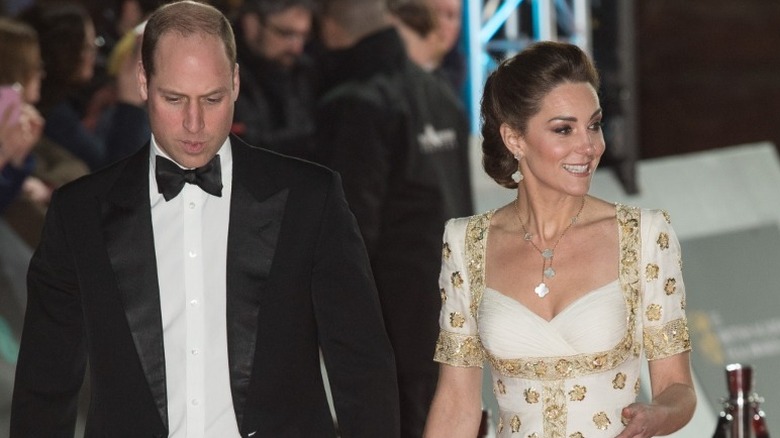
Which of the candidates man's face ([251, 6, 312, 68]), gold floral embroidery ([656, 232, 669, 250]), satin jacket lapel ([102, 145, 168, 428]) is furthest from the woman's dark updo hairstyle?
man's face ([251, 6, 312, 68])

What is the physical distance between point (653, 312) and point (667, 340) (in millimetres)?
73

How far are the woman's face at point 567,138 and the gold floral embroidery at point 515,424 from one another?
0.53m

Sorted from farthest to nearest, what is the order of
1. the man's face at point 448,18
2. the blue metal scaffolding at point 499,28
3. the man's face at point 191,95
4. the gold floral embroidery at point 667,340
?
the blue metal scaffolding at point 499,28
the man's face at point 448,18
the gold floral embroidery at point 667,340
the man's face at point 191,95

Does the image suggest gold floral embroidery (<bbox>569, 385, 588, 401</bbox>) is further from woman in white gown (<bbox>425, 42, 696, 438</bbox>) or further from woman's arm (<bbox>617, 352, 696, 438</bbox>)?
woman's arm (<bbox>617, 352, 696, 438</bbox>)

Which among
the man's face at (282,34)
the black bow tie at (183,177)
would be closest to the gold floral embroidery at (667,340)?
the black bow tie at (183,177)

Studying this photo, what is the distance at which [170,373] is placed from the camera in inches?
123

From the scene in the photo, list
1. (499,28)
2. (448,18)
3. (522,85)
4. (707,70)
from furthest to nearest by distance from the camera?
(707,70) → (499,28) → (448,18) → (522,85)

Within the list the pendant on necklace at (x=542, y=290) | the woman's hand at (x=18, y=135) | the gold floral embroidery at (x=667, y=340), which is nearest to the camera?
the gold floral embroidery at (x=667, y=340)

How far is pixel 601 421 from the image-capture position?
135 inches

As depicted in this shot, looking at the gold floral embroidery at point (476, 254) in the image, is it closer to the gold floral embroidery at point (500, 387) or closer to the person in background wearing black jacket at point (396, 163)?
the gold floral embroidery at point (500, 387)

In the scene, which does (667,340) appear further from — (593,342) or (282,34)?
(282,34)

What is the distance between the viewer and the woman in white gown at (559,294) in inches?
135

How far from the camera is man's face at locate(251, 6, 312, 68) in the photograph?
21.3ft

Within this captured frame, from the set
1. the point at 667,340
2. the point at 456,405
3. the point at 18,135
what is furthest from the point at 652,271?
the point at 18,135
